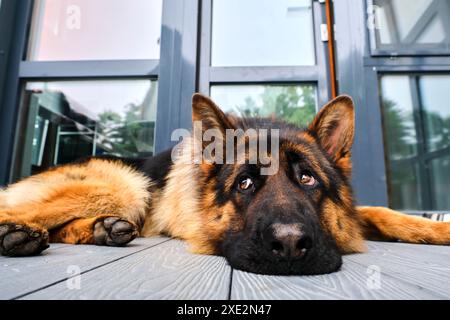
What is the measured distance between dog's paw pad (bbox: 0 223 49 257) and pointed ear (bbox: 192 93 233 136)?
1.34 m

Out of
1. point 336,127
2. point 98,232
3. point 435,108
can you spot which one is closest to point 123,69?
point 98,232

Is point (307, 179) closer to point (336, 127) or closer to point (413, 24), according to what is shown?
point (336, 127)

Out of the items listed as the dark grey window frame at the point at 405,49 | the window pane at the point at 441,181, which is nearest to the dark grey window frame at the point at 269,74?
the dark grey window frame at the point at 405,49

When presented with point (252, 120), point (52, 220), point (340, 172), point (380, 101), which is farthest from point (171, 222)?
point (380, 101)

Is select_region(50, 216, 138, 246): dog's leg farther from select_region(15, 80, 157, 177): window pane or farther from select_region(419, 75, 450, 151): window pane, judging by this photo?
select_region(419, 75, 450, 151): window pane

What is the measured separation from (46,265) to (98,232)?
0.81 m

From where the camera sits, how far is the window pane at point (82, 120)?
4883 millimetres

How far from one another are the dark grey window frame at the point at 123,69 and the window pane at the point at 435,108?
11.5ft

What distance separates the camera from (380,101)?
15.4 feet

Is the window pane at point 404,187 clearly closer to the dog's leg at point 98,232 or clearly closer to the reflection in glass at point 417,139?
the reflection in glass at point 417,139

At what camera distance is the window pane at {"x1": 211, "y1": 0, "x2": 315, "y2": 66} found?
4918 millimetres

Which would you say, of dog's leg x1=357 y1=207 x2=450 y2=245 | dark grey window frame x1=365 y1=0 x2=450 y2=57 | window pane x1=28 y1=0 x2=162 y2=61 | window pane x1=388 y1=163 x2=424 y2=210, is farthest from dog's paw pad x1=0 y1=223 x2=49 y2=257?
dark grey window frame x1=365 y1=0 x2=450 y2=57
